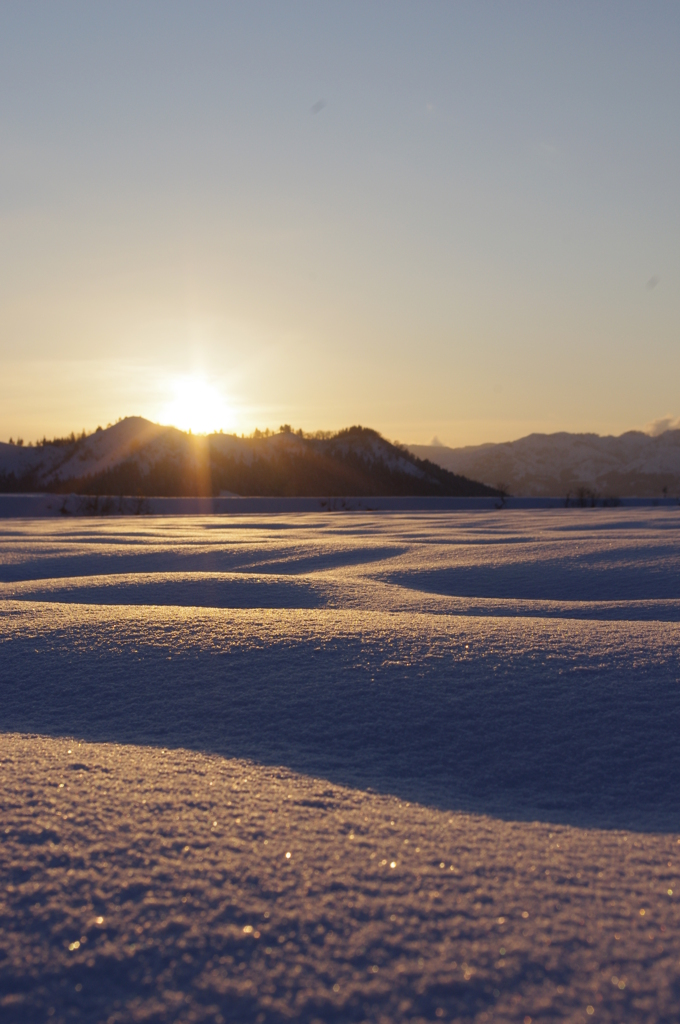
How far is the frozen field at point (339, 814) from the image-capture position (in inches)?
32.6

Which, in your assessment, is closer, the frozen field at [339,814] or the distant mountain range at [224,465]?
the frozen field at [339,814]

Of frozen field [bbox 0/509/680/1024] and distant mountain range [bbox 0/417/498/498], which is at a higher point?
distant mountain range [bbox 0/417/498/498]

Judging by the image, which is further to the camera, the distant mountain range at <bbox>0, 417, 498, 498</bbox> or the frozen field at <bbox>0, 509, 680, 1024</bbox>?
the distant mountain range at <bbox>0, 417, 498, 498</bbox>

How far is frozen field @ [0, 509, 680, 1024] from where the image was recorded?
0.83m

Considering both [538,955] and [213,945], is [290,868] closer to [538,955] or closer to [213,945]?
[213,945]

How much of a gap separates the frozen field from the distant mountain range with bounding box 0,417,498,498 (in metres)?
33.8

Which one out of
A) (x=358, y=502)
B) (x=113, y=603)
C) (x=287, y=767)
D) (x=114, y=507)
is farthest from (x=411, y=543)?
(x=358, y=502)

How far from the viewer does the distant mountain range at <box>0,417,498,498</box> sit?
125 ft

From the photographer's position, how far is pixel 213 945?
89 centimetres

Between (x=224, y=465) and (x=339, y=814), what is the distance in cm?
4062

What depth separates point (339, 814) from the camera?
1286 mm

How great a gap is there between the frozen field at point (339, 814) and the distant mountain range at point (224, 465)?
33.8 m

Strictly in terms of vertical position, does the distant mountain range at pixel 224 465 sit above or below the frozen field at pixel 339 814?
above

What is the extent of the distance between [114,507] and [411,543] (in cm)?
1590
